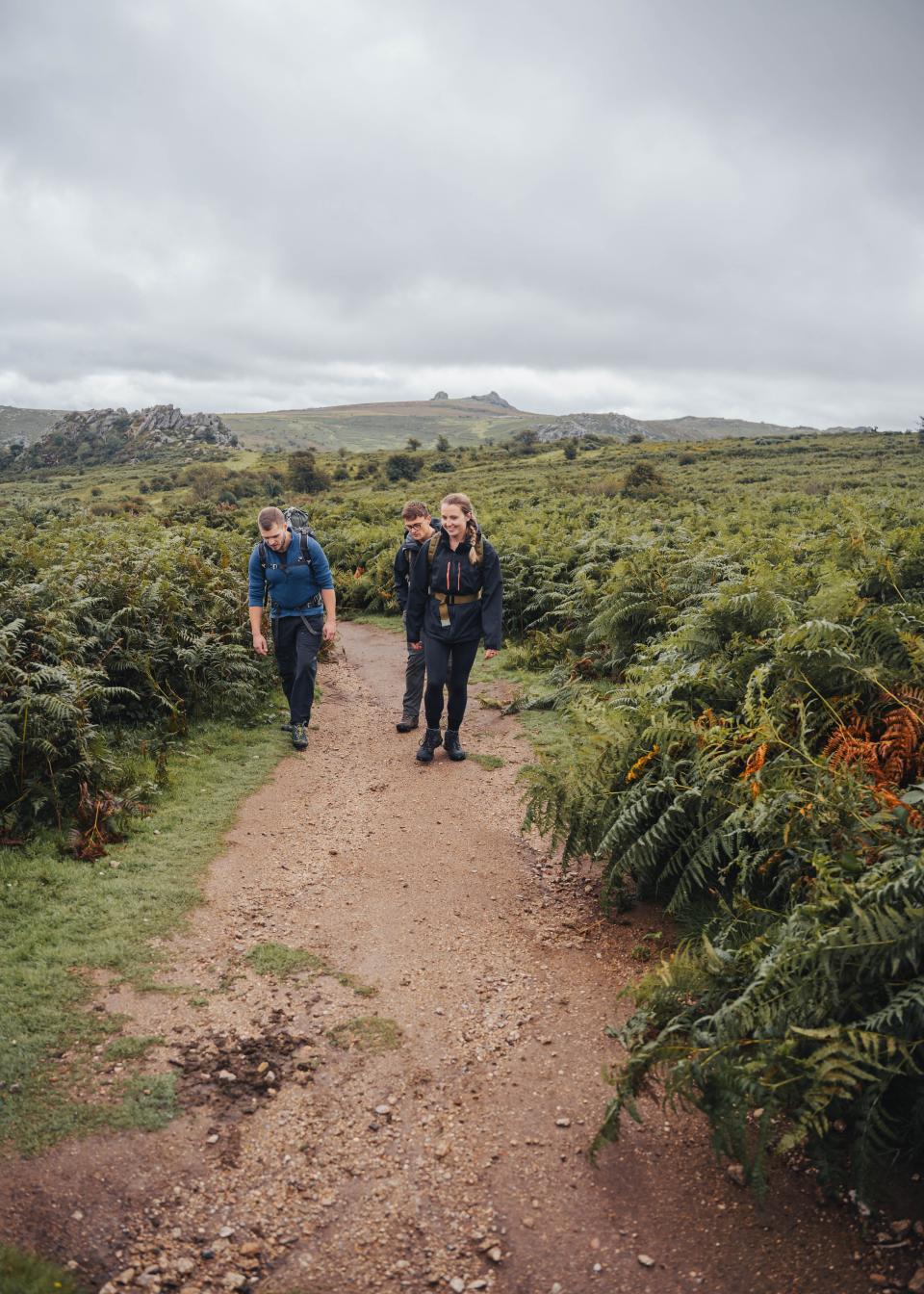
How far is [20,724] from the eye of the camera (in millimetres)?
6207

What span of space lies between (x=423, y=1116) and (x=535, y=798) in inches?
88.7

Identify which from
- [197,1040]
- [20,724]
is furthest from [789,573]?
[20,724]

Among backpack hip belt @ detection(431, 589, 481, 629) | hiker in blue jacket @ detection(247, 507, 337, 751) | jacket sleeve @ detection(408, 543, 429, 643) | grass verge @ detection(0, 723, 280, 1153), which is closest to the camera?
grass verge @ detection(0, 723, 280, 1153)

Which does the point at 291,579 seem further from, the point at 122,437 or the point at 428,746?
the point at 122,437

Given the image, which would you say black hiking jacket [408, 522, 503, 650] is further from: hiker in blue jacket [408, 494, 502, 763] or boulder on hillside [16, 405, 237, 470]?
boulder on hillside [16, 405, 237, 470]

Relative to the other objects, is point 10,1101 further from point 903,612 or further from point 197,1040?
point 903,612

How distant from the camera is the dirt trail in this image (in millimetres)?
2902

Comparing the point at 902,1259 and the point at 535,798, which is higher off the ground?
the point at 535,798

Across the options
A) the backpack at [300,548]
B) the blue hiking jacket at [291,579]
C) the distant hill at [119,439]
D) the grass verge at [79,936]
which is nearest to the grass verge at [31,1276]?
the grass verge at [79,936]

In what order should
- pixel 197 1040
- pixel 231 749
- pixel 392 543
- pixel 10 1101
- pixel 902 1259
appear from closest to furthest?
pixel 902 1259
pixel 10 1101
pixel 197 1040
pixel 231 749
pixel 392 543

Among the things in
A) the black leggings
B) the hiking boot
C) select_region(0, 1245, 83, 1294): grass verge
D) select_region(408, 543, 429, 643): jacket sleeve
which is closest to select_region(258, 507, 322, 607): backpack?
select_region(408, 543, 429, 643): jacket sleeve

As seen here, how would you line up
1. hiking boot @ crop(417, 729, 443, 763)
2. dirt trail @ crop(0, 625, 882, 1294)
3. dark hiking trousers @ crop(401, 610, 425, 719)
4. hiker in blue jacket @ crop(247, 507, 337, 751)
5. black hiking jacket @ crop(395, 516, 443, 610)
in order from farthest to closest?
dark hiking trousers @ crop(401, 610, 425, 719) < black hiking jacket @ crop(395, 516, 443, 610) < hiker in blue jacket @ crop(247, 507, 337, 751) < hiking boot @ crop(417, 729, 443, 763) < dirt trail @ crop(0, 625, 882, 1294)

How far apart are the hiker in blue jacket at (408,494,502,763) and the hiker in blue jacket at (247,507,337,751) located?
1.08m

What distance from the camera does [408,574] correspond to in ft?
29.6
